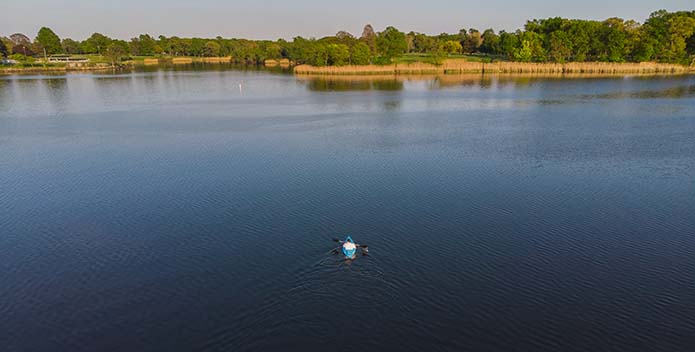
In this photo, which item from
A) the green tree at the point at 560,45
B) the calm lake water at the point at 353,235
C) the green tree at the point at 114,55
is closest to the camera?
the calm lake water at the point at 353,235

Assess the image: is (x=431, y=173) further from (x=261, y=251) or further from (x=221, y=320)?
(x=221, y=320)

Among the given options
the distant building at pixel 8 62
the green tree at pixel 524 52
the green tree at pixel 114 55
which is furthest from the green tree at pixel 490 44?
the distant building at pixel 8 62

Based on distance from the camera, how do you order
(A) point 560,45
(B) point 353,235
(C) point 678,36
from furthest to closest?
1. (A) point 560,45
2. (C) point 678,36
3. (B) point 353,235

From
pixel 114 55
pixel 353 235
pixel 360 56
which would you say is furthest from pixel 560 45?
pixel 114 55

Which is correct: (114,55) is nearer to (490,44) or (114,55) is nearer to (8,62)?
(8,62)

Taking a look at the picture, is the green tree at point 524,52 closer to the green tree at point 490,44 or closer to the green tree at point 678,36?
the green tree at point 490,44

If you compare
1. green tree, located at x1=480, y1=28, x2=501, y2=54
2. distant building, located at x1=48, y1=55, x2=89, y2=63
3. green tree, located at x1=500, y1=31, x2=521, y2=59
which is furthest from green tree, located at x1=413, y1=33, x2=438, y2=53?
distant building, located at x1=48, y1=55, x2=89, y2=63

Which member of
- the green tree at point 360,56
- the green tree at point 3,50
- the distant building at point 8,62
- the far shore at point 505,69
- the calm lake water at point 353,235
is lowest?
the calm lake water at point 353,235
